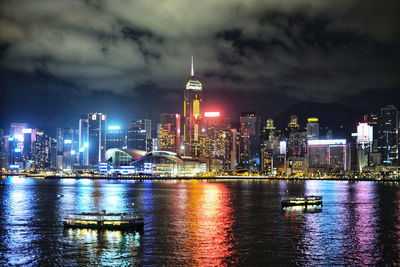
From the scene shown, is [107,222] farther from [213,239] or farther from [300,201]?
[300,201]

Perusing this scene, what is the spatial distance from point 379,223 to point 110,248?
134 ft

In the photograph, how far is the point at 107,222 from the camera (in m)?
58.8

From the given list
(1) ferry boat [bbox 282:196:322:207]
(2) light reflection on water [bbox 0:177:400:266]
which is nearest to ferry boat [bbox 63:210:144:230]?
(2) light reflection on water [bbox 0:177:400:266]

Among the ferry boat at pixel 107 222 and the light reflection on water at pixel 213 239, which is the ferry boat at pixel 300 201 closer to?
the light reflection on water at pixel 213 239

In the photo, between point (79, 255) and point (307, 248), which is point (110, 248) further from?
point (307, 248)

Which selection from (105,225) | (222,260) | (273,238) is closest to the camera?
(222,260)

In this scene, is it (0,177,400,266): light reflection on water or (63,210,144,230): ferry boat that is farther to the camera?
(63,210,144,230): ferry boat

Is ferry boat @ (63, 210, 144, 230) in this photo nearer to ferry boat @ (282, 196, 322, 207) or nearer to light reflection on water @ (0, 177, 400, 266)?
light reflection on water @ (0, 177, 400, 266)

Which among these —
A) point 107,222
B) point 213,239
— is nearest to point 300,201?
point 213,239

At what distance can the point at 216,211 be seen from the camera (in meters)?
79.9

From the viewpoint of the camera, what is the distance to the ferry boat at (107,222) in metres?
58.4

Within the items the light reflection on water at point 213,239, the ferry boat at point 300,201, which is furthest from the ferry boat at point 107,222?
the ferry boat at point 300,201

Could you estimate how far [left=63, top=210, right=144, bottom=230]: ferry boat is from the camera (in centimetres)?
5838

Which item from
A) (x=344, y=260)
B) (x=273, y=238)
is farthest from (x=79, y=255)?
(x=344, y=260)
